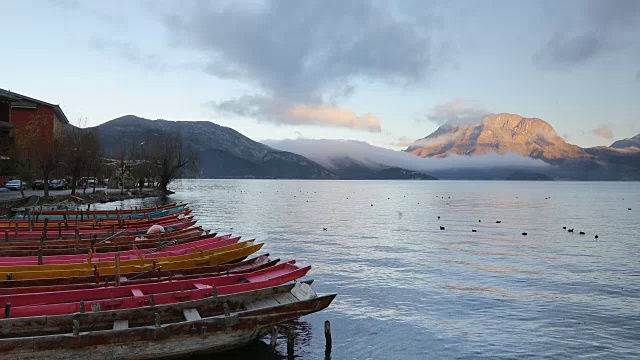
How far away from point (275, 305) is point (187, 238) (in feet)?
35.9

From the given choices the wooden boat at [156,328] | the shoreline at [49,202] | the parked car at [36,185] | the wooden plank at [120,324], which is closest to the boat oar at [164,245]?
the wooden boat at [156,328]

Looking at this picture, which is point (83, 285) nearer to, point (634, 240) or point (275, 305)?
point (275, 305)

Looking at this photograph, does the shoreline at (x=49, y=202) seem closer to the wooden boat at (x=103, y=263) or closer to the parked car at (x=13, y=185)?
the parked car at (x=13, y=185)

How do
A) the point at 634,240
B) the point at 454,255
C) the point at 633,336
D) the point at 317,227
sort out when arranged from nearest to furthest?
the point at 633,336
the point at 454,255
the point at 634,240
the point at 317,227

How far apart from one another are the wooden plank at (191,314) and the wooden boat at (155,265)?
365 centimetres

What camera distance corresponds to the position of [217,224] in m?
50.8

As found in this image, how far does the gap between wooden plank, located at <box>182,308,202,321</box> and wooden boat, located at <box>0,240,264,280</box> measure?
365cm

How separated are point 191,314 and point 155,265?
4.62 meters

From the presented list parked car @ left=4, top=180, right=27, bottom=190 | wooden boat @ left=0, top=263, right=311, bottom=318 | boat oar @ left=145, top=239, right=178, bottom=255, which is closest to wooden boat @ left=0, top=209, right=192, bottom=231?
boat oar @ left=145, top=239, right=178, bottom=255

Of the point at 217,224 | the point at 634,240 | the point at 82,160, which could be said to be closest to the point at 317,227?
the point at 217,224

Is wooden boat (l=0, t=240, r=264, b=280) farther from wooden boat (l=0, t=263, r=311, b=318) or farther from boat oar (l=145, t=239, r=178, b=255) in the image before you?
boat oar (l=145, t=239, r=178, b=255)

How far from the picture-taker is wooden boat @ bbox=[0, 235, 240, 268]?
Result: 661 inches

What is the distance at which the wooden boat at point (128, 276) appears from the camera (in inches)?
530

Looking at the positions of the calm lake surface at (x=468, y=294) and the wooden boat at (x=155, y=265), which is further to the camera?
the calm lake surface at (x=468, y=294)
